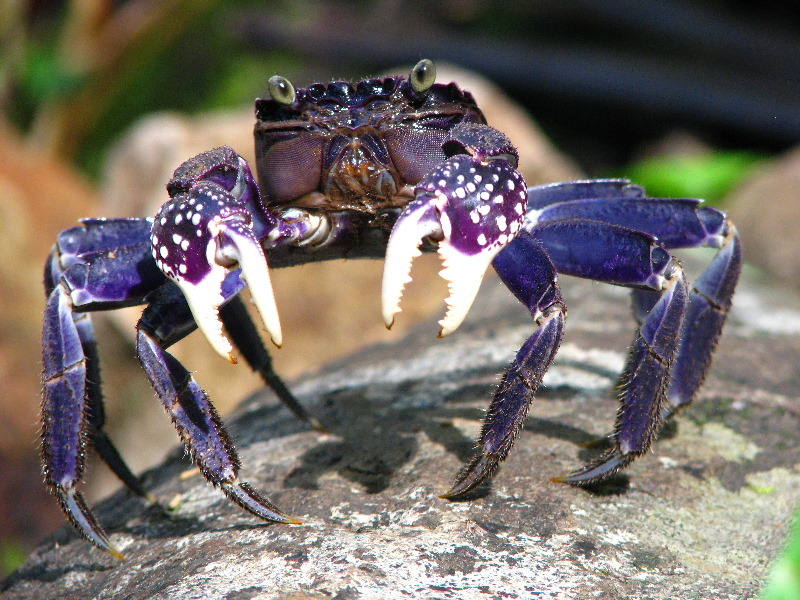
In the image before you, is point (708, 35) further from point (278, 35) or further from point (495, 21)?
point (278, 35)

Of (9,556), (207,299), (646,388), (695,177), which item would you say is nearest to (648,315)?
(646,388)

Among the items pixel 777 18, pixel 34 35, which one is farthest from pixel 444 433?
pixel 777 18

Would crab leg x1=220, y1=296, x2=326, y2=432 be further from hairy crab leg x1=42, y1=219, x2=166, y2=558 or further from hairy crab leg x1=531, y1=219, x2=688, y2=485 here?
hairy crab leg x1=531, y1=219, x2=688, y2=485

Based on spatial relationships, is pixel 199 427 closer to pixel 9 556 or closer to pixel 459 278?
pixel 459 278

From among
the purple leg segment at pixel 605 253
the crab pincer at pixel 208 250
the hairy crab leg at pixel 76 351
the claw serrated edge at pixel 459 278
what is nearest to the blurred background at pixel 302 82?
the hairy crab leg at pixel 76 351

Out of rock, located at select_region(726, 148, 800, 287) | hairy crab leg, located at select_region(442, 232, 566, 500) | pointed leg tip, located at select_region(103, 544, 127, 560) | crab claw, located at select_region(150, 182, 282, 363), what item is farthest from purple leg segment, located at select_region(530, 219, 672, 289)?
rock, located at select_region(726, 148, 800, 287)

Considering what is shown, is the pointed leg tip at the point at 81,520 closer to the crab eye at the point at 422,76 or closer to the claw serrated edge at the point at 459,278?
the claw serrated edge at the point at 459,278
